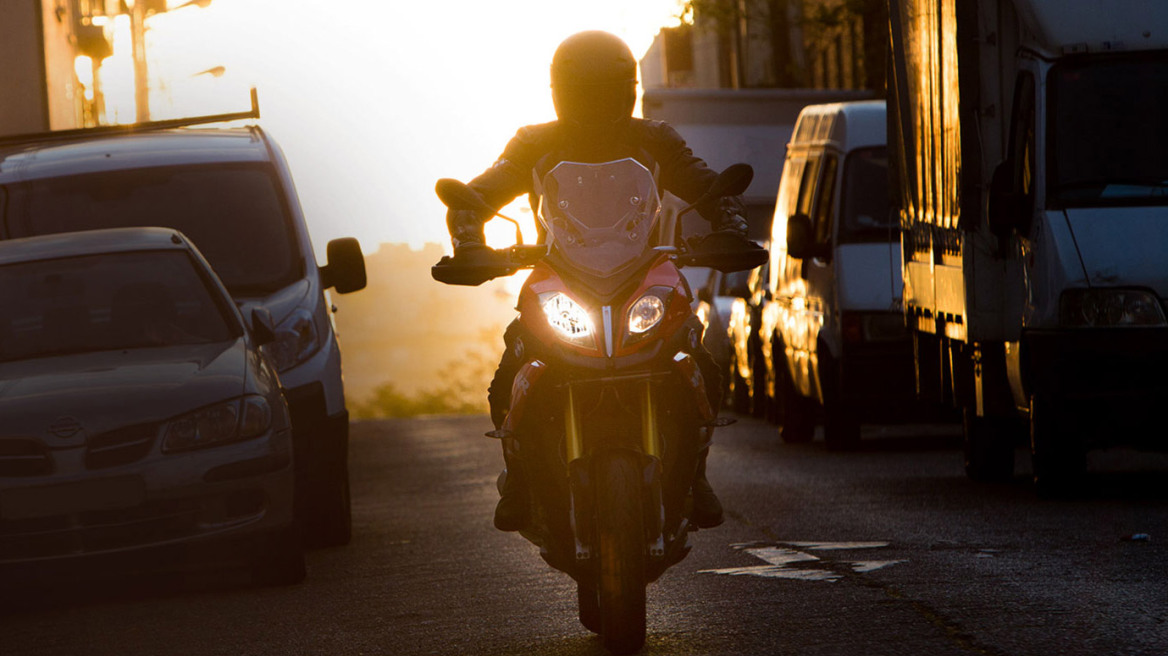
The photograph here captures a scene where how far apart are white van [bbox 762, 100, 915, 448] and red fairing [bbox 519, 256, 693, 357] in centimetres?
888

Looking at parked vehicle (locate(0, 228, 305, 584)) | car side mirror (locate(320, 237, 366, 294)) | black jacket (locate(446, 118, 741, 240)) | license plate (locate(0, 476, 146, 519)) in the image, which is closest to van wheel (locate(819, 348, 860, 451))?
car side mirror (locate(320, 237, 366, 294))

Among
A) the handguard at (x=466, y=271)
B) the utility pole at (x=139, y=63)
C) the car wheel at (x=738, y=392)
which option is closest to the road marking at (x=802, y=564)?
the handguard at (x=466, y=271)

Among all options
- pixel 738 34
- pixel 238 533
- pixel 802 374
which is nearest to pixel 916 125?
pixel 802 374

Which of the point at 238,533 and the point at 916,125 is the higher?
the point at 916,125

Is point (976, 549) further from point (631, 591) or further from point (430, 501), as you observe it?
point (430, 501)

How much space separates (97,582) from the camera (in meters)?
11.2

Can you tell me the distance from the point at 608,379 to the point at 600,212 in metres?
0.57

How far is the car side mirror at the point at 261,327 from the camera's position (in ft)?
34.6

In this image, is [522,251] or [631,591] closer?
[631,591]

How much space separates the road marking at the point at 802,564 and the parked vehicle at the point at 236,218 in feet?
8.31

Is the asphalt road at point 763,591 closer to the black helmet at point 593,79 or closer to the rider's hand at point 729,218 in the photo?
the rider's hand at point 729,218

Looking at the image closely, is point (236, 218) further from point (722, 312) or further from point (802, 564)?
point (722, 312)

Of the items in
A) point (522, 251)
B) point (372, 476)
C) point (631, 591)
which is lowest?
point (372, 476)

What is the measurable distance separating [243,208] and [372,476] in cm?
592
